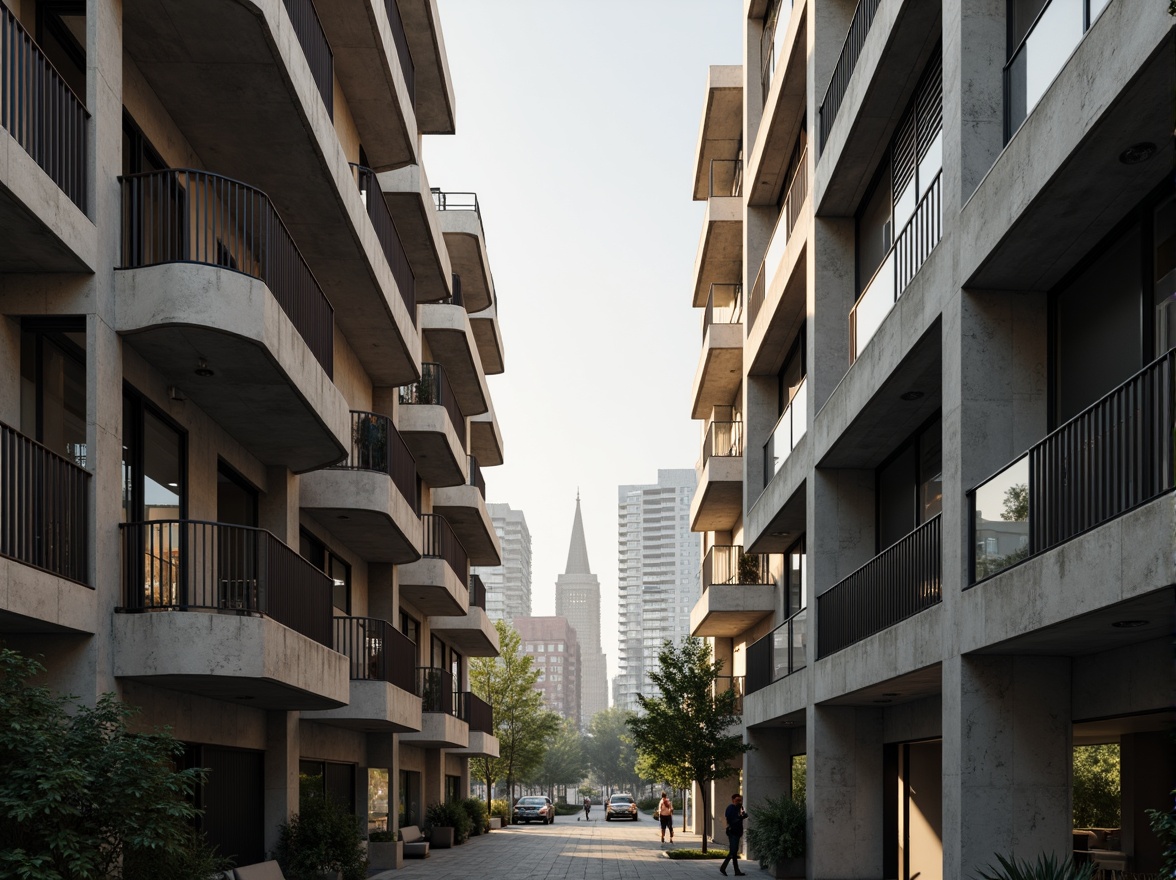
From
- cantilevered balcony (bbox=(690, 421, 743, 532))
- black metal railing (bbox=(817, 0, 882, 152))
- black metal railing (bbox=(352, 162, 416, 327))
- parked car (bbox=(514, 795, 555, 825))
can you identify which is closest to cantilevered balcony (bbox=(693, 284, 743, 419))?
cantilevered balcony (bbox=(690, 421, 743, 532))

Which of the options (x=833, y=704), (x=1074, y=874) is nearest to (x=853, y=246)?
(x=833, y=704)

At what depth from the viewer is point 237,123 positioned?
16234 mm

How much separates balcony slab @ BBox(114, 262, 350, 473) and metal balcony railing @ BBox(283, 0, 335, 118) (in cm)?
397

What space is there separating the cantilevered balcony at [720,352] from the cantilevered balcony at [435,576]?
8773mm

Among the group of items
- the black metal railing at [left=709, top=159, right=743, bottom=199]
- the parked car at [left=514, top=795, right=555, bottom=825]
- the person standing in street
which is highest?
the black metal railing at [left=709, top=159, right=743, bottom=199]

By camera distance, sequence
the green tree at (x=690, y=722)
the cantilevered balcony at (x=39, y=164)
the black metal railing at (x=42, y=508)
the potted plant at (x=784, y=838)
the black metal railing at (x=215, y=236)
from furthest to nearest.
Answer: the green tree at (x=690, y=722)
the potted plant at (x=784, y=838)
the black metal railing at (x=215, y=236)
the black metal railing at (x=42, y=508)
the cantilevered balcony at (x=39, y=164)

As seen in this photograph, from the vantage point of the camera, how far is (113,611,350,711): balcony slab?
1324cm

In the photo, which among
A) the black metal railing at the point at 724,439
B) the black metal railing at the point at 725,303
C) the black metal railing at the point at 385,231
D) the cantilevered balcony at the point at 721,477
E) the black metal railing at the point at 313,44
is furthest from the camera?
the black metal railing at the point at 725,303

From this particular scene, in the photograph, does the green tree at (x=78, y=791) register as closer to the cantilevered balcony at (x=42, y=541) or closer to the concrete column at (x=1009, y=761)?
the cantilevered balcony at (x=42, y=541)

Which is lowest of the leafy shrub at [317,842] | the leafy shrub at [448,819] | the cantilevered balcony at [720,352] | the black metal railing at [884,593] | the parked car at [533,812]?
the parked car at [533,812]

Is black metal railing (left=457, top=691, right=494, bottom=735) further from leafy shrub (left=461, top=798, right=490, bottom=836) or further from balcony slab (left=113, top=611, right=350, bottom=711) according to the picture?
balcony slab (left=113, top=611, right=350, bottom=711)

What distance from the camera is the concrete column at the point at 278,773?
65.1 feet

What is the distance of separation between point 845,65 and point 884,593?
348 inches

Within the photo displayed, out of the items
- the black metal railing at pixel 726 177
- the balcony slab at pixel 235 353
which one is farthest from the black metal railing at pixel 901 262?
the black metal railing at pixel 726 177
